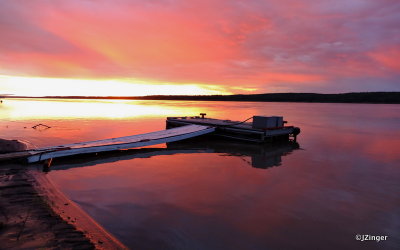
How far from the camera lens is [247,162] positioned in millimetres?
11797

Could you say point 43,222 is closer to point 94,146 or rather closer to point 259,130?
point 94,146

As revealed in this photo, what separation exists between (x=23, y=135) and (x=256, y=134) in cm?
1522

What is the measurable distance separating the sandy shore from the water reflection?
3129 mm

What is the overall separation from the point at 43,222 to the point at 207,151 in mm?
9990

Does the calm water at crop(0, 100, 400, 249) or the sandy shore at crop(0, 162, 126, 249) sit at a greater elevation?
the sandy shore at crop(0, 162, 126, 249)

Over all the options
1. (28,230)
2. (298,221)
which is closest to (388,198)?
(298,221)

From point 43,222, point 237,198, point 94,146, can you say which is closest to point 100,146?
point 94,146

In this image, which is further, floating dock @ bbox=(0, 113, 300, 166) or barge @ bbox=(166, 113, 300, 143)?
barge @ bbox=(166, 113, 300, 143)

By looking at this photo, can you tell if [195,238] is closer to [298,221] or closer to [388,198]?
[298,221]

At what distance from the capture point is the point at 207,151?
46.6ft

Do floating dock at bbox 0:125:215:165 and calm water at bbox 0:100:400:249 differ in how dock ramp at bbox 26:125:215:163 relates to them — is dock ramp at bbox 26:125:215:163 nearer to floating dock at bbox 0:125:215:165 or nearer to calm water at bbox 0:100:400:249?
floating dock at bbox 0:125:215:165

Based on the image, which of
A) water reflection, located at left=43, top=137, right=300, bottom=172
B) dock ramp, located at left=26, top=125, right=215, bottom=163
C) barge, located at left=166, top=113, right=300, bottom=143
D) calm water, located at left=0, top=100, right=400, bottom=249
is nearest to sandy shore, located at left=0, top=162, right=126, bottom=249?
calm water, located at left=0, top=100, right=400, bottom=249

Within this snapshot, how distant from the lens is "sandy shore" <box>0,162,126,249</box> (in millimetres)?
4125

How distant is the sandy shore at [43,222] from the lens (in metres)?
4.12
